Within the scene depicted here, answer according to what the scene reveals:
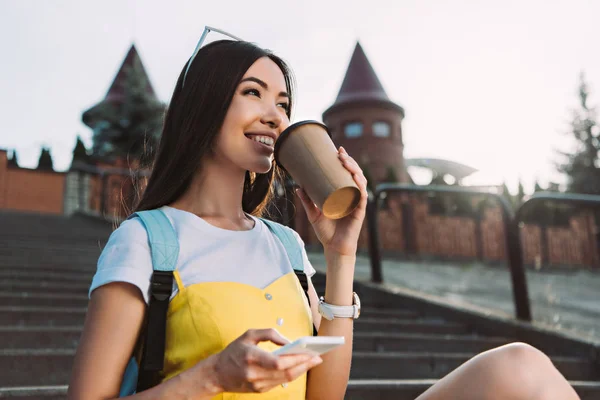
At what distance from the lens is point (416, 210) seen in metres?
13.5

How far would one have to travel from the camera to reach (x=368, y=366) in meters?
3.20

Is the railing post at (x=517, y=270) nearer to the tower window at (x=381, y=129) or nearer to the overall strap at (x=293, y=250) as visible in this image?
the overall strap at (x=293, y=250)

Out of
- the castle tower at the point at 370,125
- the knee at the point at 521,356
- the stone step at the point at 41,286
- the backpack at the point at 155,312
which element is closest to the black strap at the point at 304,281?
the backpack at the point at 155,312

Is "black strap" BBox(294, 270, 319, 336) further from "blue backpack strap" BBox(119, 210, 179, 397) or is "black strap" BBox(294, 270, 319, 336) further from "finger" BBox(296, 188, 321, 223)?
"blue backpack strap" BBox(119, 210, 179, 397)

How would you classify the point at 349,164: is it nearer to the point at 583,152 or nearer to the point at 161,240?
the point at 161,240

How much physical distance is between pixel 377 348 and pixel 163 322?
8.66 ft

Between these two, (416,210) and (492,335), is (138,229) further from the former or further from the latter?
(416,210)

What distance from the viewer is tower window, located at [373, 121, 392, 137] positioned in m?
25.1

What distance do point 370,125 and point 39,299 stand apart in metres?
21.9

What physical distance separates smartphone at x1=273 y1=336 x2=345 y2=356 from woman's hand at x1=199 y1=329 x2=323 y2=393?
0.7 inches

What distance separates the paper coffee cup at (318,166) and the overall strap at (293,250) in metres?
0.27

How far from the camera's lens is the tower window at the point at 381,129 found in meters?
25.1

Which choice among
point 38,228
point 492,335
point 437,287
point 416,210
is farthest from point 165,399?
point 416,210

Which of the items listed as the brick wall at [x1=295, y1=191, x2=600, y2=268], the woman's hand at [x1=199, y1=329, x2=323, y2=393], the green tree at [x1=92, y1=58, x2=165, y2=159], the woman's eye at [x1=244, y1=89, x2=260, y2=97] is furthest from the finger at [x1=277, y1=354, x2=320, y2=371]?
the green tree at [x1=92, y1=58, x2=165, y2=159]
